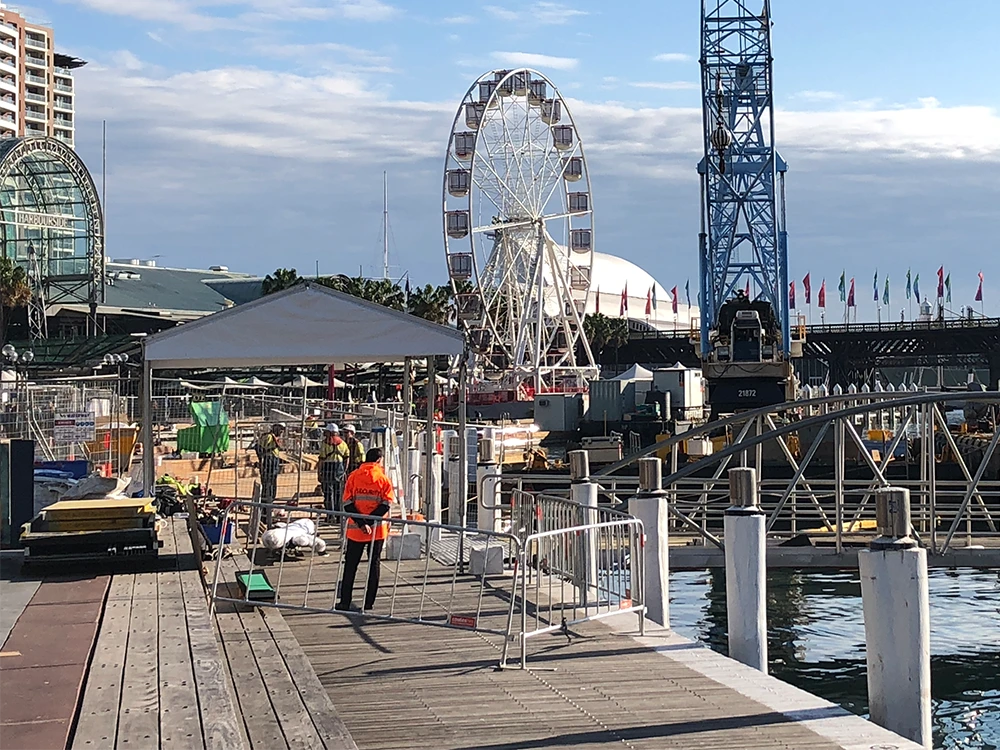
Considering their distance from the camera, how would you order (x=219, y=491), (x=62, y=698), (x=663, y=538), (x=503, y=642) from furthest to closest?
(x=219, y=491)
(x=663, y=538)
(x=503, y=642)
(x=62, y=698)

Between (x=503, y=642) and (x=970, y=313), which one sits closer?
(x=503, y=642)

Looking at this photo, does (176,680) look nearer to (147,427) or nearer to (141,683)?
(141,683)

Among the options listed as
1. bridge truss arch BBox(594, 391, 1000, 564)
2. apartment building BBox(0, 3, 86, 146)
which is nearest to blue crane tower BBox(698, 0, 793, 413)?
bridge truss arch BBox(594, 391, 1000, 564)

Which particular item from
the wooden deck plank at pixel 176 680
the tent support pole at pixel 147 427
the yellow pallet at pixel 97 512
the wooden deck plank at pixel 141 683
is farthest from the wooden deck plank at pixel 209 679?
the tent support pole at pixel 147 427

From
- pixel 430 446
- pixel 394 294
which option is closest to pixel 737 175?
pixel 394 294

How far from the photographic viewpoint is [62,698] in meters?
7.44

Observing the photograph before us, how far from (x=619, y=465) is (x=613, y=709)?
Answer: 1100cm

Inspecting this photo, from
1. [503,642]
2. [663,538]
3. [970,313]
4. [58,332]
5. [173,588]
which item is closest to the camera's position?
[503,642]

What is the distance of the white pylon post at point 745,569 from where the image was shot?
1155cm

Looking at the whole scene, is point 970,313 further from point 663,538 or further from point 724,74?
point 663,538

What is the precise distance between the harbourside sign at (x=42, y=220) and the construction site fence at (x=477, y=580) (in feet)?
284

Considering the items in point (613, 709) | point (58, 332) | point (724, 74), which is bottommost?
point (613, 709)

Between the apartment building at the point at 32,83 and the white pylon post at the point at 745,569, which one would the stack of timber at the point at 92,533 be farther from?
the apartment building at the point at 32,83

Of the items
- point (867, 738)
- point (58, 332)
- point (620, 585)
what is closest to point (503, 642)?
point (620, 585)
